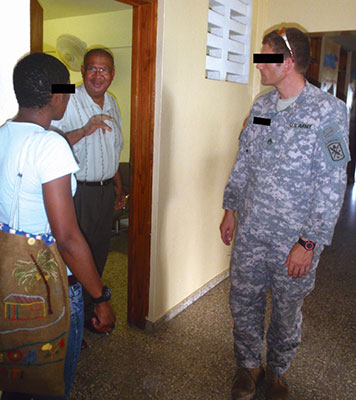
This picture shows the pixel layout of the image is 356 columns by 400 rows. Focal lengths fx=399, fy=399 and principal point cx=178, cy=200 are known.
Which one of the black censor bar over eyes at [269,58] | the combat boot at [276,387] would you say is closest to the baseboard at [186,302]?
the combat boot at [276,387]

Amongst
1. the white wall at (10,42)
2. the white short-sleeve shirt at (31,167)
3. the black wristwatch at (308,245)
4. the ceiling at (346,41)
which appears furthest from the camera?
the ceiling at (346,41)

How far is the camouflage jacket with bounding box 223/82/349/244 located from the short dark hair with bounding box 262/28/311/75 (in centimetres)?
10

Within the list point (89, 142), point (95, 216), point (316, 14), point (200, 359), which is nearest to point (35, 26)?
point (89, 142)

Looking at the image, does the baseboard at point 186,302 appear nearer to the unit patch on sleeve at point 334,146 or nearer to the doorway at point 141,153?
the doorway at point 141,153

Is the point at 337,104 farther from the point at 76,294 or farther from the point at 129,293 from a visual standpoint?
the point at 129,293

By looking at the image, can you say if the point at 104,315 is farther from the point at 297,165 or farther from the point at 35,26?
the point at 35,26

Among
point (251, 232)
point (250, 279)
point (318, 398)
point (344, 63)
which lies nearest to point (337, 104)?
point (251, 232)

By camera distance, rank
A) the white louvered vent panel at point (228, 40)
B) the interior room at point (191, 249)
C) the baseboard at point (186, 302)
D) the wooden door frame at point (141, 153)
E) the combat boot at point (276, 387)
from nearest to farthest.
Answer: the combat boot at point (276, 387) < the interior room at point (191, 249) < the wooden door frame at point (141, 153) < the baseboard at point (186, 302) < the white louvered vent panel at point (228, 40)

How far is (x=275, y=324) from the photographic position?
1.82m

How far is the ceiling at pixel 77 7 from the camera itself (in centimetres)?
406

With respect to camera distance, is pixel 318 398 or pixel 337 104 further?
pixel 318 398

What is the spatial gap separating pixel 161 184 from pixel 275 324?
3.13 feet

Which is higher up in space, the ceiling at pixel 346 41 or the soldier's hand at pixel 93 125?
the ceiling at pixel 346 41

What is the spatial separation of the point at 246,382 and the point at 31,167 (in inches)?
57.3
